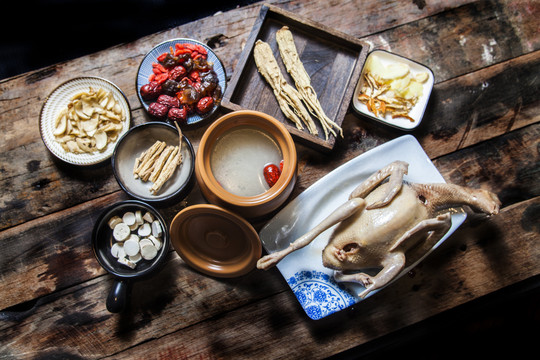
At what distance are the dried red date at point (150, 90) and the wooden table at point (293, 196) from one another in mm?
114

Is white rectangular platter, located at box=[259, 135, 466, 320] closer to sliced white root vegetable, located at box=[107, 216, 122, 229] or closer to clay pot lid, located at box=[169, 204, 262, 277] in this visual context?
clay pot lid, located at box=[169, 204, 262, 277]

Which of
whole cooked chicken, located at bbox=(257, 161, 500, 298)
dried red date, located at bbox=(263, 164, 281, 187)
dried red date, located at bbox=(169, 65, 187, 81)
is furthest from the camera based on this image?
dried red date, located at bbox=(169, 65, 187, 81)

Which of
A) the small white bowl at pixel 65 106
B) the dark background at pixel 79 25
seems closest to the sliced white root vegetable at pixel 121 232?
the small white bowl at pixel 65 106

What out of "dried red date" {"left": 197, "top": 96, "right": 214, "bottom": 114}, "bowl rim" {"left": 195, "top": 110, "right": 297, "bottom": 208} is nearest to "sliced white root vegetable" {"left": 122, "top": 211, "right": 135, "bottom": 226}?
"bowl rim" {"left": 195, "top": 110, "right": 297, "bottom": 208}

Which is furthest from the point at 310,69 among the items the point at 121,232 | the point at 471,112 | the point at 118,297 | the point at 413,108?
the point at 118,297

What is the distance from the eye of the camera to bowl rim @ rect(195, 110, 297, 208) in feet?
3.96

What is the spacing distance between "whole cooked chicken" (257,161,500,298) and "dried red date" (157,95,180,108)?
0.62 meters

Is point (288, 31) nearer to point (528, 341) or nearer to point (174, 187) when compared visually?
point (174, 187)

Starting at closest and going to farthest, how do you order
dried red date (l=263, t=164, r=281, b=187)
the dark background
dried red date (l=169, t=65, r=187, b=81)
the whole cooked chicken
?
the whole cooked chicken, dried red date (l=263, t=164, r=281, b=187), dried red date (l=169, t=65, r=187, b=81), the dark background

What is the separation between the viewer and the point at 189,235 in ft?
4.53

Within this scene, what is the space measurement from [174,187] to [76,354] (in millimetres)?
698

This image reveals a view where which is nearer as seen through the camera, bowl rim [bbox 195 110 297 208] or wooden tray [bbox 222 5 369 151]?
bowl rim [bbox 195 110 297 208]

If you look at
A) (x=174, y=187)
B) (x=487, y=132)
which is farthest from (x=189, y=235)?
(x=487, y=132)

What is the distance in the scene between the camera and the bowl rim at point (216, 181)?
1206 mm
